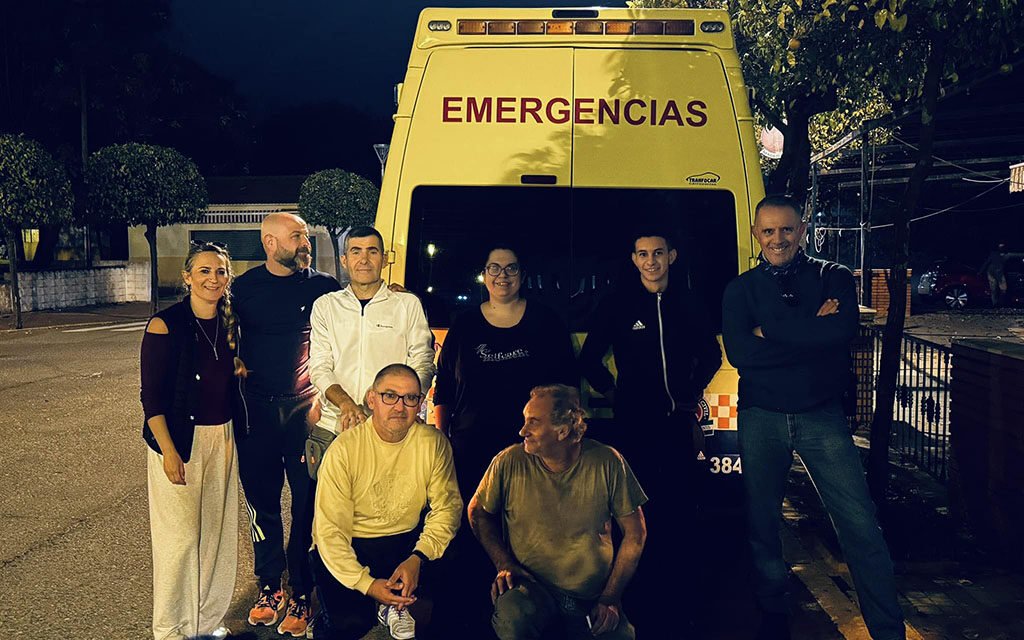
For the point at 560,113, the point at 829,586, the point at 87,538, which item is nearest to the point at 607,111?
the point at 560,113

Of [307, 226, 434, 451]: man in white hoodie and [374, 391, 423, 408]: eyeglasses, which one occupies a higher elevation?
[307, 226, 434, 451]: man in white hoodie

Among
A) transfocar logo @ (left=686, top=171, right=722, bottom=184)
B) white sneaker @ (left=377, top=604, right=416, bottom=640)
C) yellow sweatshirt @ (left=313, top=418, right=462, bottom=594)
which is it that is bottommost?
white sneaker @ (left=377, top=604, right=416, bottom=640)

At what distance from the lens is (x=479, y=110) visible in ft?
16.3

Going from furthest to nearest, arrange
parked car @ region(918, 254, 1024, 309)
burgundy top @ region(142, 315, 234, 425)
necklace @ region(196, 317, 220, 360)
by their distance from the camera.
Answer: parked car @ region(918, 254, 1024, 309) < necklace @ region(196, 317, 220, 360) < burgundy top @ region(142, 315, 234, 425)

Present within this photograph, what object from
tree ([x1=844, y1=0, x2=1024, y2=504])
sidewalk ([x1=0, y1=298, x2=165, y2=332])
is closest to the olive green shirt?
tree ([x1=844, y1=0, x2=1024, y2=504])

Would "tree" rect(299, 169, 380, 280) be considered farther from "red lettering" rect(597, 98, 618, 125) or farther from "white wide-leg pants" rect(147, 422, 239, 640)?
"white wide-leg pants" rect(147, 422, 239, 640)

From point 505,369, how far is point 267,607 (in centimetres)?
171

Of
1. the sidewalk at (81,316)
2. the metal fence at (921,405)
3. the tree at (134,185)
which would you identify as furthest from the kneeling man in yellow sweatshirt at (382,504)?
the tree at (134,185)

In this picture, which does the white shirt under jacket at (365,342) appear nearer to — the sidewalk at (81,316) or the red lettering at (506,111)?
the red lettering at (506,111)

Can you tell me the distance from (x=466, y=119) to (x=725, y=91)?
A: 1.36m

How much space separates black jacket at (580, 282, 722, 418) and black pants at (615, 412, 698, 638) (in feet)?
0.25

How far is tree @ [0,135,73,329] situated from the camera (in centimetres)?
2208

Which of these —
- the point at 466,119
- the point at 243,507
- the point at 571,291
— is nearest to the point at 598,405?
the point at 571,291

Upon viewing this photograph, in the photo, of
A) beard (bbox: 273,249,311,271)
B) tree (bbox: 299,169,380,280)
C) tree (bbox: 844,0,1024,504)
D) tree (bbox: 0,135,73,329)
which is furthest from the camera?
tree (bbox: 299,169,380,280)
